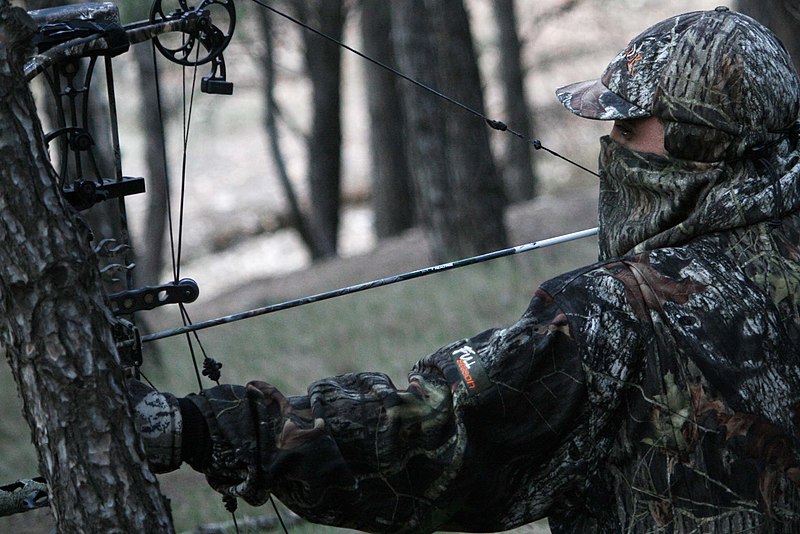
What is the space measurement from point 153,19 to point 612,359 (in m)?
1.52

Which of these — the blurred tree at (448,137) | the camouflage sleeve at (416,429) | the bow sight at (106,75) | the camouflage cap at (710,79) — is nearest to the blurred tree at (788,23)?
the blurred tree at (448,137)

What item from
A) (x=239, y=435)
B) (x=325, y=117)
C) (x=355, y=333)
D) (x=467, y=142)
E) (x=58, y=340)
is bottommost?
(x=355, y=333)

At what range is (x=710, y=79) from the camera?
2320 millimetres

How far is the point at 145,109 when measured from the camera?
650 inches

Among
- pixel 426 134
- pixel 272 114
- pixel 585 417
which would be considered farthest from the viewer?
pixel 272 114

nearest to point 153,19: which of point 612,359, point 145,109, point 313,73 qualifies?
point 612,359

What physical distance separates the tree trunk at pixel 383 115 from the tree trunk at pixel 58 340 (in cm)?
1231

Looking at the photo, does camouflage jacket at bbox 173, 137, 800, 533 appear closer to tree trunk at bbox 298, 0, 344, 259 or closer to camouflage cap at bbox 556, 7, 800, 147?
camouflage cap at bbox 556, 7, 800, 147

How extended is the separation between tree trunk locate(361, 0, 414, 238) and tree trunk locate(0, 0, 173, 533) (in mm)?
12312

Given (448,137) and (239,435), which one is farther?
(448,137)

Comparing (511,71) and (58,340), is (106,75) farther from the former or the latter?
(511,71)

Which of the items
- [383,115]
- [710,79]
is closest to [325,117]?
[383,115]

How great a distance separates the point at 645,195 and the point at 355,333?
5891 millimetres

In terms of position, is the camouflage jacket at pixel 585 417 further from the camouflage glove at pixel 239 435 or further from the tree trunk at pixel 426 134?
the tree trunk at pixel 426 134
